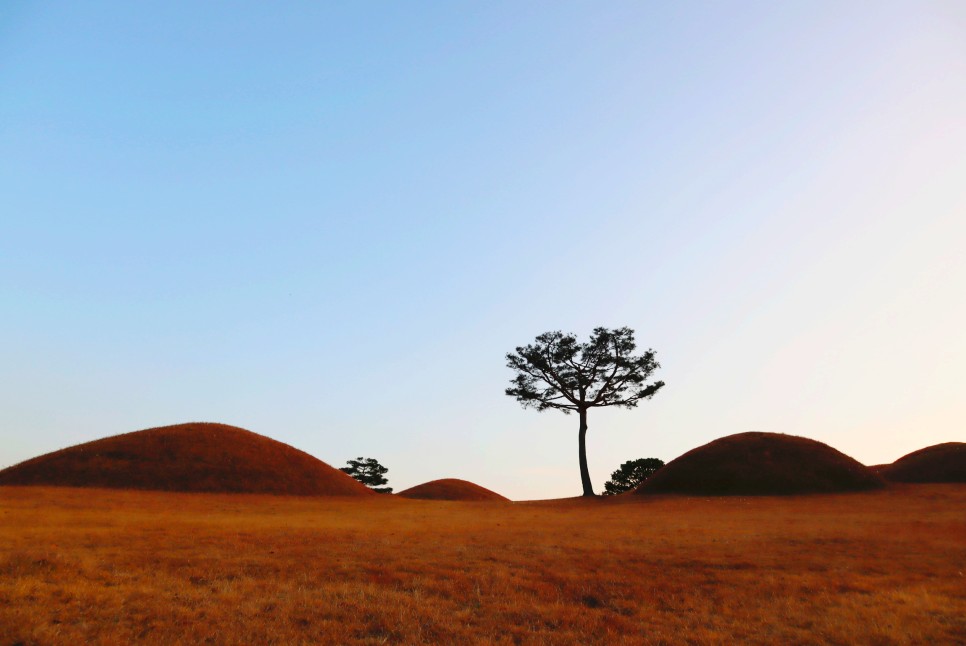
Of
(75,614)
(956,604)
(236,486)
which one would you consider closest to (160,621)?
(75,614)

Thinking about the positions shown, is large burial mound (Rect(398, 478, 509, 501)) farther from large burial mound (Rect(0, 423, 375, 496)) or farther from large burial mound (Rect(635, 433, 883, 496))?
large burial mound (Rect(635, 433, 883, 496))

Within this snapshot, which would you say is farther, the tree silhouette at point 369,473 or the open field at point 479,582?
the tree silhouette at point 369,473

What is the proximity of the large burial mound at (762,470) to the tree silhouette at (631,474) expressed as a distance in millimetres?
18265

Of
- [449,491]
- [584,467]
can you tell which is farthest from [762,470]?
[449,491]

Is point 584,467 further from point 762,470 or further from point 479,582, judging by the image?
point 479,582

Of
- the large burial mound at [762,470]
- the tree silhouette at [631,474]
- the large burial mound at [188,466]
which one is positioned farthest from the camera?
the tree silhouette at [631,474]

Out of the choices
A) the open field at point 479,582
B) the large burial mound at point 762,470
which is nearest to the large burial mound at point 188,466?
the open field at point 479,582

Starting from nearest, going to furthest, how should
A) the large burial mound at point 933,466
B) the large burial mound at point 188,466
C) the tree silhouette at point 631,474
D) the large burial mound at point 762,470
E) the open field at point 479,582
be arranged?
the open field at point 479,582
the large burial mound at point 188,466
the large burial mound at point 762,470
the large burial mound at point 933,466
the tree silhouette at point 631,474

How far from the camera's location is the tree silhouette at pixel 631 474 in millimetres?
72750

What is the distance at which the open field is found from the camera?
1133 cm

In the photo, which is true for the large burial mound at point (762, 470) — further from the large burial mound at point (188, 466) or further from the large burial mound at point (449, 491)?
the large burial mound at point (449, 491)

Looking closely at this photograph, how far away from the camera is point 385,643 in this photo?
10789 millimetres

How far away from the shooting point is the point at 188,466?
4694cm

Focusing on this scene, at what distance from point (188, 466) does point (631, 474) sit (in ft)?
161
